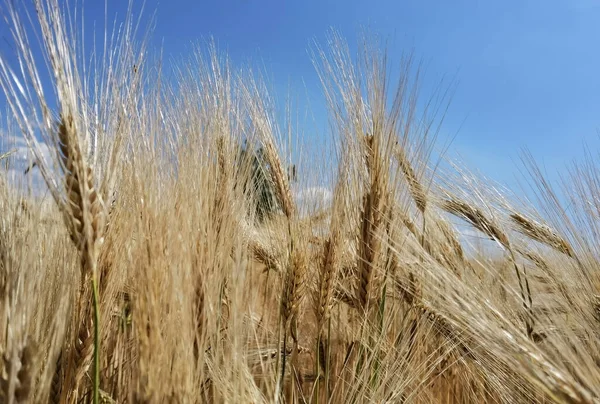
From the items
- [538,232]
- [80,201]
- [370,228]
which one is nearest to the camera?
[80,201]

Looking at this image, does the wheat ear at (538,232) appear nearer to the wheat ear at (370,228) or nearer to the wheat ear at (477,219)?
the wheat ear at (477,219)

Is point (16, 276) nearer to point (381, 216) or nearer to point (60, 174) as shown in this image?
point (60, 174)

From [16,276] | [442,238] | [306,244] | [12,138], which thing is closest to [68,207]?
[16,276]

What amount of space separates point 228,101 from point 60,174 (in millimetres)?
893

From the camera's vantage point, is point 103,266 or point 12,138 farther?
point 12,138

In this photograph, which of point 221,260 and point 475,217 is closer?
point 221,260

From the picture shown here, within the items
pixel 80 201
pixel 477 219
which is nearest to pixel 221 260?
pixel 80 201

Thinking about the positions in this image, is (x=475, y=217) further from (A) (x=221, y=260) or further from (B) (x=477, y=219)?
(A) (x=221, y=260)

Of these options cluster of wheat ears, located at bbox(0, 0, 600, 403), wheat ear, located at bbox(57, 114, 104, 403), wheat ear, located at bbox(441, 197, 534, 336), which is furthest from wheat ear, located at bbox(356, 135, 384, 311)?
wheat ear, located at bbox(57, 114, 104, 403)

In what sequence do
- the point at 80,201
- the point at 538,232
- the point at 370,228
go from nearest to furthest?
the point at 80,201
the point at 370,228
the point at 538,232

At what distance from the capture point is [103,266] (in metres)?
1.17

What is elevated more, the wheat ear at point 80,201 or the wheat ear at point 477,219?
the wheat ear at point 477,219

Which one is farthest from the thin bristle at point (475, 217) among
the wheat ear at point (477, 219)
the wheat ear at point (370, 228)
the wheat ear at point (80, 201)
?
the wheat ear at point (80, 201)

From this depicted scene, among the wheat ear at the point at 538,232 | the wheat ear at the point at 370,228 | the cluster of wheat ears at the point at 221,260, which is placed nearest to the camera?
the cluster of wheat ears at the point at 221,260
